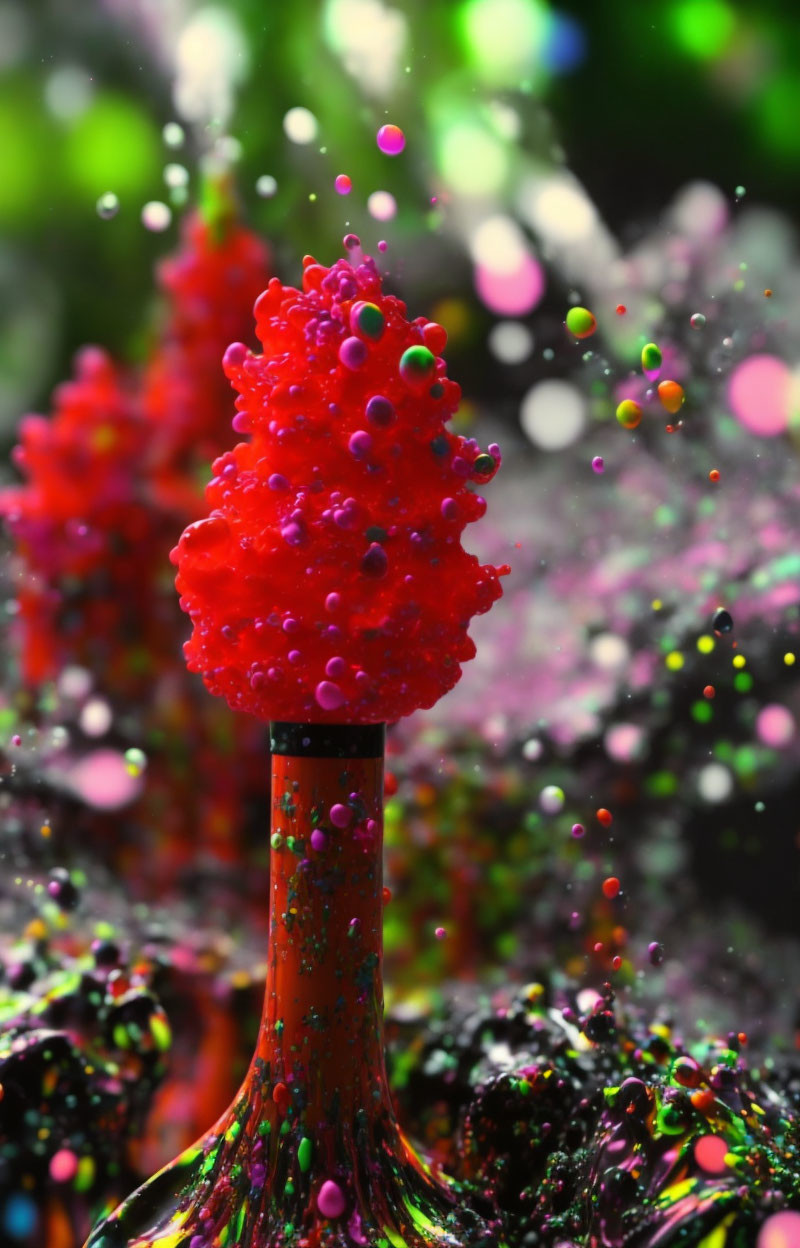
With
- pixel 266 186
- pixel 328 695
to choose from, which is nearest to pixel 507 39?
pixel 266 186

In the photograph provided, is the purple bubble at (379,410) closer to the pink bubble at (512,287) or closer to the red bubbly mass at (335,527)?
the red bubbly mass at (335,527)

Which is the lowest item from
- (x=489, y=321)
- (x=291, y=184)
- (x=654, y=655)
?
(x=654, y=655)

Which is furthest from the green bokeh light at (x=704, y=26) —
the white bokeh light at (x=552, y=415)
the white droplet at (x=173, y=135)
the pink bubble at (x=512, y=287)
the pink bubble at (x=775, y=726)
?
the pink bubble at (x=775, y=726)

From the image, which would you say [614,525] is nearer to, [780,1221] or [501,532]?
[501,532]

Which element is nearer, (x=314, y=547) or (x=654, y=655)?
(x=314, y=547)

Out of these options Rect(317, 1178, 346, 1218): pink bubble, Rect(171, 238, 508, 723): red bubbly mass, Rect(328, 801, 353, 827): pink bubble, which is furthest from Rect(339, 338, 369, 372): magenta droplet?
Rect(317, 1178, 346, 1218): pink bubble

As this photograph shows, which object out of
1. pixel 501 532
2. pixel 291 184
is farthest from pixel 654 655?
pixel 291 184

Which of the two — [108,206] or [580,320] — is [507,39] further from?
[108,206]
